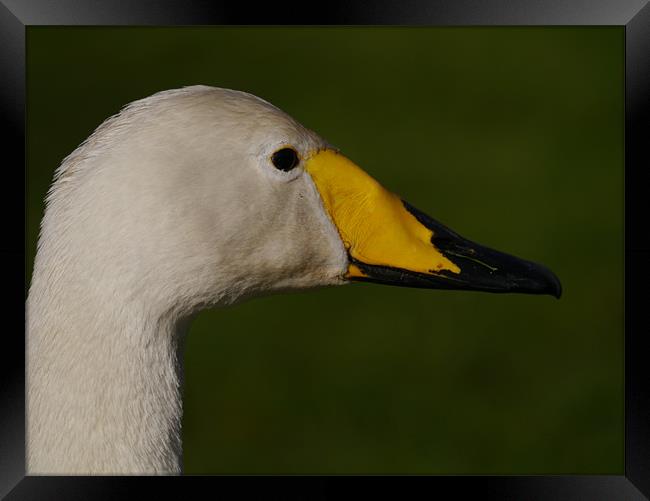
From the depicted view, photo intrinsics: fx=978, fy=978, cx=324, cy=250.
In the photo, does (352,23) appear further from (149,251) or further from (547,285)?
(547,285)

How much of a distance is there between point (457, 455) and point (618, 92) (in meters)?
4.11

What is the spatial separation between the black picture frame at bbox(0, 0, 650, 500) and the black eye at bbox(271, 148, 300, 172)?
0.32m

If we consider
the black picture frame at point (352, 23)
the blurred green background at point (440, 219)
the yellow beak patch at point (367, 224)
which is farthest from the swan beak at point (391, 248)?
the blurred green background at point (440, 219)

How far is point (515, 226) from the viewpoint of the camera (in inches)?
294

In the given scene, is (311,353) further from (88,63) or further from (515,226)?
(88,63)

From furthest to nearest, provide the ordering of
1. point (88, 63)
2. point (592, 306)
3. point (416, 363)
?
point (88, 63)
point (592, 306)
point (416, 363)

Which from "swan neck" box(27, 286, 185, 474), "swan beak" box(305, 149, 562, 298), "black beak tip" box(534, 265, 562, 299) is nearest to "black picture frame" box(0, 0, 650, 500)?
"swan neck" box(27, 286, 185, 474)

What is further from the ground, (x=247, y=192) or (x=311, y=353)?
(x=247, y=192)

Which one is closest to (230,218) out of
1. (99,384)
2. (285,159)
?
(285,159)

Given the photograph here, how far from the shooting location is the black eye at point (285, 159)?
242 centimetres

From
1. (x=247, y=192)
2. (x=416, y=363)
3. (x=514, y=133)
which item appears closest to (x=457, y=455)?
(x=416, y=363)

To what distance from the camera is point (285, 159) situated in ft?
8.04

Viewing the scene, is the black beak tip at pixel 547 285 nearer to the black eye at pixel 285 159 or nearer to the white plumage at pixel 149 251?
the white plumage at pixel 149 251

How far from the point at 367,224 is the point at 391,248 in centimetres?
9
